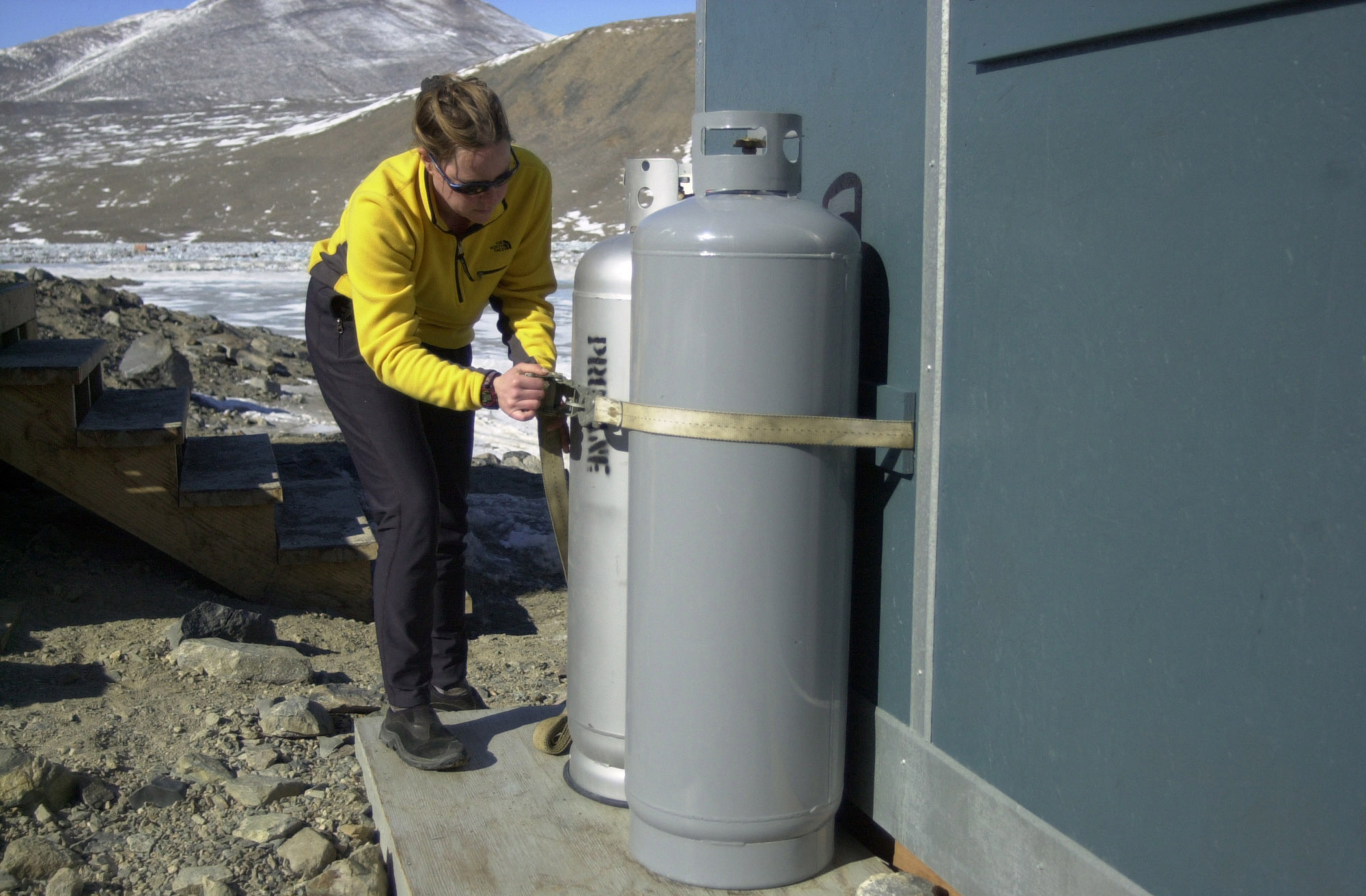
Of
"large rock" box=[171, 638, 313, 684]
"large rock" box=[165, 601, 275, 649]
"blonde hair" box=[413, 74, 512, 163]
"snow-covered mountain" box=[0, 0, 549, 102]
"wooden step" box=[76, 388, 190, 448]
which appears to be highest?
"snow-covered mountain" box=[0, 0, 549, 102]

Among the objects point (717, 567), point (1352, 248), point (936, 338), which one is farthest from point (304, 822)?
point (1352, 248)

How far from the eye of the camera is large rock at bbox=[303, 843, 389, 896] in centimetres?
264

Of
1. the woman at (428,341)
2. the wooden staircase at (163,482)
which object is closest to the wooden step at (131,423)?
the wooden staircase at (163,482)

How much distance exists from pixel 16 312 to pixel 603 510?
3.63 meters

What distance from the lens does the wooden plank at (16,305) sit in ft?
15.9

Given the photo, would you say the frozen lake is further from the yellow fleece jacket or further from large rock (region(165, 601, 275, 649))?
large rock (region(165, 601, 275, 649))

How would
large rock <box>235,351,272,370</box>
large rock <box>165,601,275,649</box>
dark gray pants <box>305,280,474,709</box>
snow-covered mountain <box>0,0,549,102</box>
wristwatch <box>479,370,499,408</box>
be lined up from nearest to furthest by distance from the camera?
wristwatch <box>479,370,499,408</box>, dark gray pants <box>305,280,474,709</box>, large rock <box>165,601,275,649</box>, large rock <box>235,351,272,370</box>, snow-covered mountain <box>0,0,549,102</box>

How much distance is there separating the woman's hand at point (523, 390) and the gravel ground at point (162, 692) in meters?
1.11

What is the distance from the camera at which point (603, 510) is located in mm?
2652

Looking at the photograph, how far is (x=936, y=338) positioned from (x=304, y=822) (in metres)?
1.87

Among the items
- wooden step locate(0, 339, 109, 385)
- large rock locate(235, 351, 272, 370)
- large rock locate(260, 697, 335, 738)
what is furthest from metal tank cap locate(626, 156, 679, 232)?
large rock locate(235, 351, 272, 370)

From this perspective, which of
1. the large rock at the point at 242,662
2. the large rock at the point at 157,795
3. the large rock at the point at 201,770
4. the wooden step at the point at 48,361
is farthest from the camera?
the wooden step at the point at 48,361

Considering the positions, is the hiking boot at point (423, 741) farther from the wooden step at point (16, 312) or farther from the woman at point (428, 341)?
the wooden step at point (16, 312)

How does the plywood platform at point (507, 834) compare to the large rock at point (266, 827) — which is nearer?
the plywood platform at point (507, 834)
